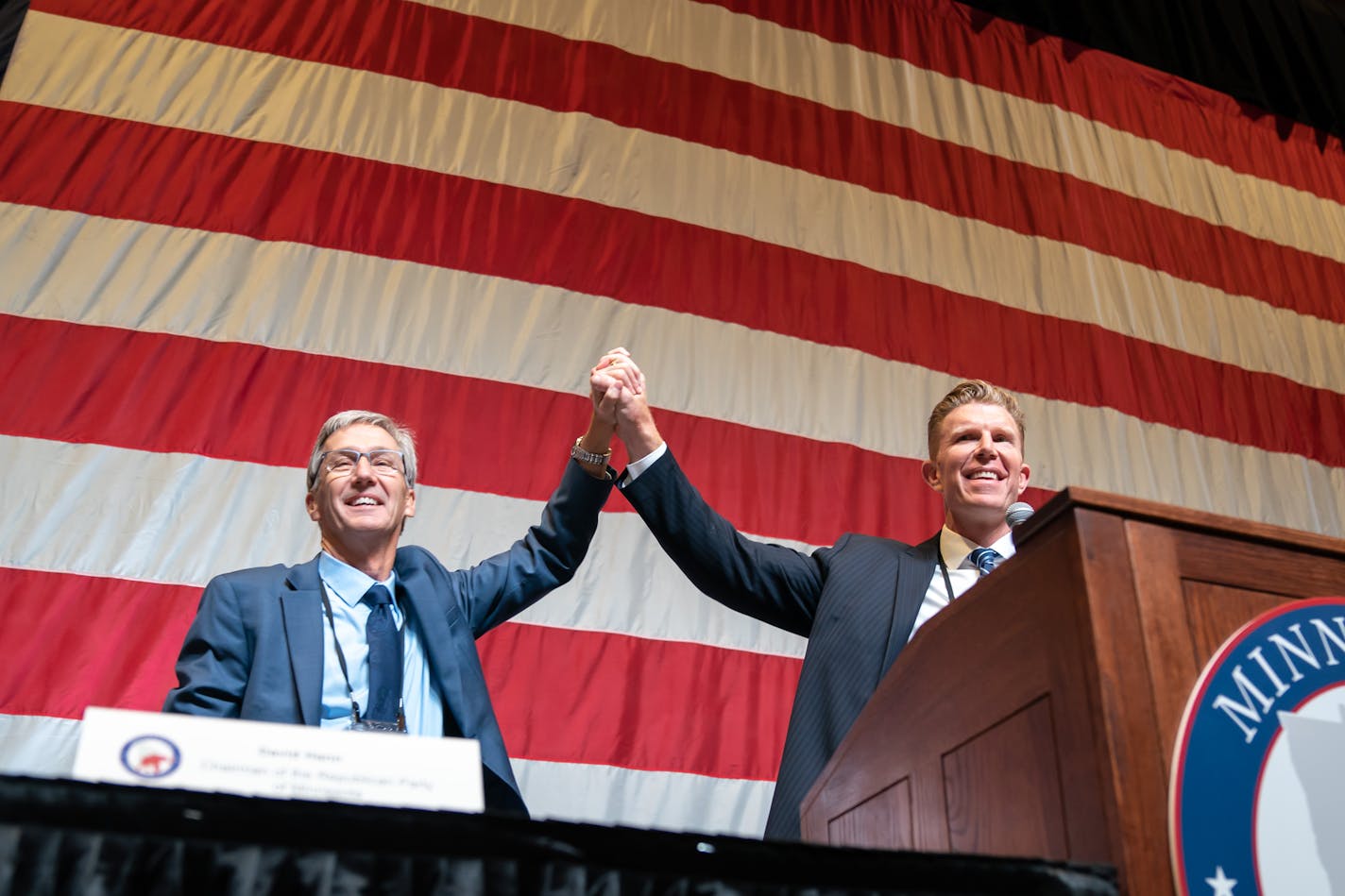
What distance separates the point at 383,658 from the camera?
1580mm

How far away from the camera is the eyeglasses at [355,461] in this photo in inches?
71.2

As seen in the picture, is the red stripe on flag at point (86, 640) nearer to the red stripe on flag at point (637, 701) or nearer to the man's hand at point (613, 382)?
the red stripe on flag at point (637, 701)

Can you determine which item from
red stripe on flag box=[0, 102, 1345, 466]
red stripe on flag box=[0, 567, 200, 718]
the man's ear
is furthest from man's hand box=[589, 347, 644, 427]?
red stripe on flag box=[0, 102, 1345, 466]

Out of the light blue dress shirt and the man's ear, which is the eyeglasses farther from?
the man's ear

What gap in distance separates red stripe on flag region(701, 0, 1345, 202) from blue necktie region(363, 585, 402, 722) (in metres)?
2.73

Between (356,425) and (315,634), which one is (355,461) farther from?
(315,634)

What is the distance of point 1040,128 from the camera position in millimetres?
3992

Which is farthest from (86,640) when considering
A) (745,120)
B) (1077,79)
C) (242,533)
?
(1077,79)

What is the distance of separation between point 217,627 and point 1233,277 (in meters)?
3.61

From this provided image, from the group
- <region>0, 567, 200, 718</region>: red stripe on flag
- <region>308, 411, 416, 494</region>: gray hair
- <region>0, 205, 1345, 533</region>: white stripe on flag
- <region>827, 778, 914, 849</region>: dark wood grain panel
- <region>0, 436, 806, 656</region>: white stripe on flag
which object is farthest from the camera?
<region>0, 205, 1345, 533</region>: white stripe on flag

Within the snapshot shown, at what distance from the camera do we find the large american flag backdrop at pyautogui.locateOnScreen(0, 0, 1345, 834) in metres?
2.64

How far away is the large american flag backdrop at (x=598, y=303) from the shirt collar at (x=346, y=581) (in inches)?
38.2

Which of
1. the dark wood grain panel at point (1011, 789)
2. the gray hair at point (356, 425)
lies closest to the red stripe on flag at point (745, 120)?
the gray hair at point (356, 425)

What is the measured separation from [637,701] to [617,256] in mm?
1228
